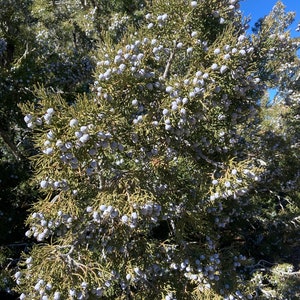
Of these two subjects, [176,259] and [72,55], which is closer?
[176,259]

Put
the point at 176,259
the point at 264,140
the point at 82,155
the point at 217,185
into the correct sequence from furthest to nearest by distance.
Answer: the point at 264,140, the point at 176,259, the point at 217,185, the point at 82,155

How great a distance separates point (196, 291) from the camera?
3438mm

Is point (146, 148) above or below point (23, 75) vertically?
below

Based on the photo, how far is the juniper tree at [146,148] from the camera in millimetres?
2484

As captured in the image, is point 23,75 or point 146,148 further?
point 23,75

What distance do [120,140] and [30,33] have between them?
3.73m

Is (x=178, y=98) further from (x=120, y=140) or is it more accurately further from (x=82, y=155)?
(x=82, y=155)

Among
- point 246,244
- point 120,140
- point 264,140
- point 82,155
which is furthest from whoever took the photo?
point 246,244

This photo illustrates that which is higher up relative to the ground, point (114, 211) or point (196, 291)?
point (114, 211)

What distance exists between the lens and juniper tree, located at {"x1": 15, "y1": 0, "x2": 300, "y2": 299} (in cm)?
248

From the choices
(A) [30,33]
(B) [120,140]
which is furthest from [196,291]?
(A) [30,33]

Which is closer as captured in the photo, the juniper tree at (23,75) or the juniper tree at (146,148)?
the juniper tree at (146,148)

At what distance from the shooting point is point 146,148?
2855mm

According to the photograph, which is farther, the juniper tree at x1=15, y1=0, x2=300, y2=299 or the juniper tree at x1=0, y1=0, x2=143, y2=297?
the juniper tree at x1=0, y1=0, x2=143, y2=297
